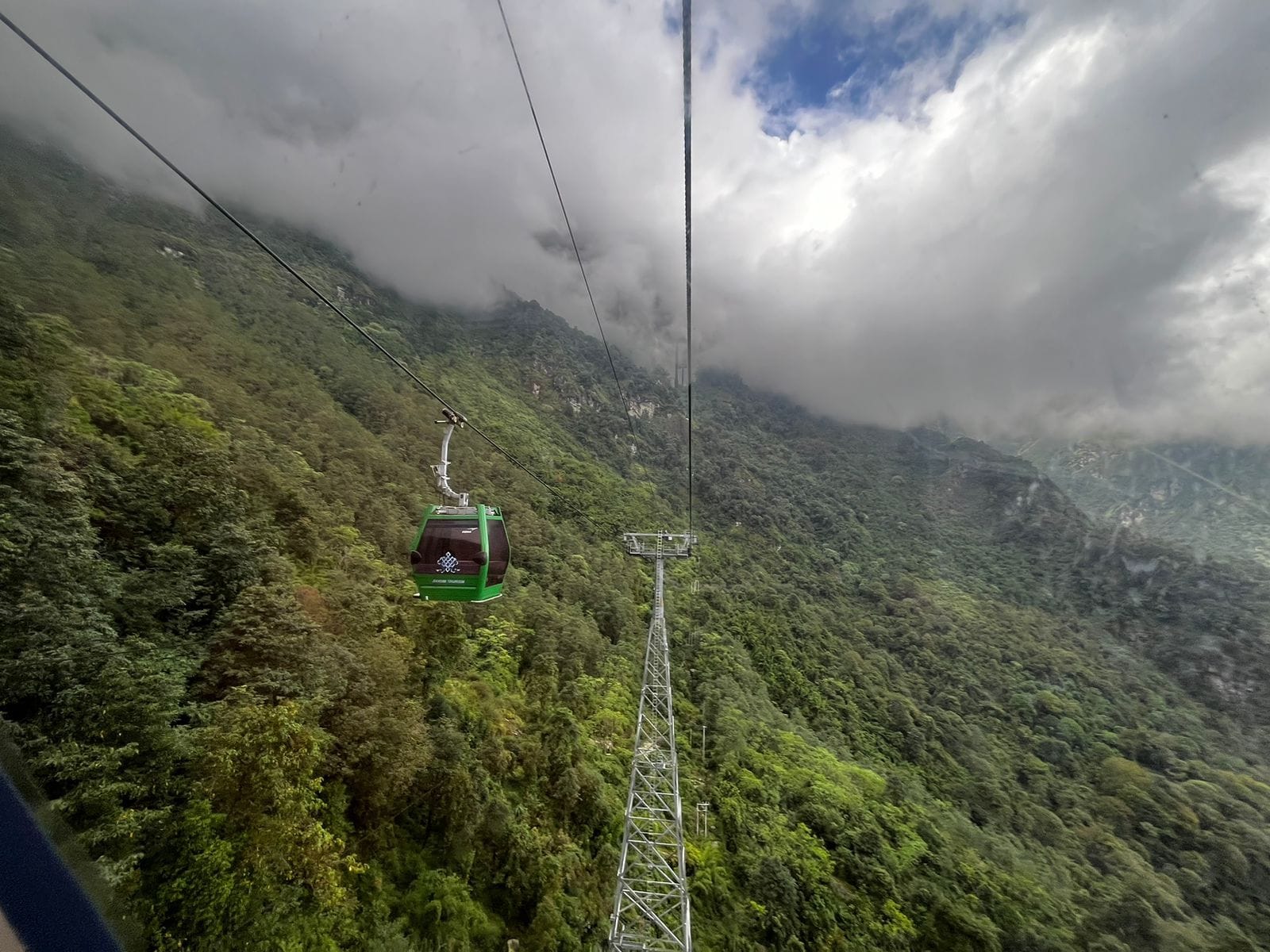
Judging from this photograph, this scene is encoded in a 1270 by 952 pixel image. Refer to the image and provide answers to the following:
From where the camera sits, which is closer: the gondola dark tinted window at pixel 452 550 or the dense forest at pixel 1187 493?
the gondola dark tinted window at pixel 452 550

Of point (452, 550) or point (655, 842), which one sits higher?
point (452, 550)

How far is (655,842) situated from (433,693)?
7001mm

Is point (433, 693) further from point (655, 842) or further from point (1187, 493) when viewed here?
point (1187, 493)

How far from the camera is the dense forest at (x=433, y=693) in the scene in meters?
7.57

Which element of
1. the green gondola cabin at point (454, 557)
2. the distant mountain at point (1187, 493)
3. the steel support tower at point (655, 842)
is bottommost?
the steel support tower at point (655, 842)

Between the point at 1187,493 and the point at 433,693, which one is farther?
the point at 1187,493

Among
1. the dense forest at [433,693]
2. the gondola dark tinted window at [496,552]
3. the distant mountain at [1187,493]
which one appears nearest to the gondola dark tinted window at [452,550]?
the gondola dark tinted window at [496,552]

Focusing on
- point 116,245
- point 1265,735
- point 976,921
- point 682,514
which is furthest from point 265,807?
point 1265,735

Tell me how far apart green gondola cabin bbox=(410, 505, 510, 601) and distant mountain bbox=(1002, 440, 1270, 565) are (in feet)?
398

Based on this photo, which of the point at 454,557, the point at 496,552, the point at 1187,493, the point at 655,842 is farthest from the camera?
the point at 1187,493

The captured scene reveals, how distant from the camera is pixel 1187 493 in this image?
321 ft

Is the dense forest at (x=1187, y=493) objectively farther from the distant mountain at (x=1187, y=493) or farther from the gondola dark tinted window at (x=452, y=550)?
the gondola dark tinted window at (x=452, y=550)

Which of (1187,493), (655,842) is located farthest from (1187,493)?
(655,842)

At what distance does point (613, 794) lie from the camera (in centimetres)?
1714
